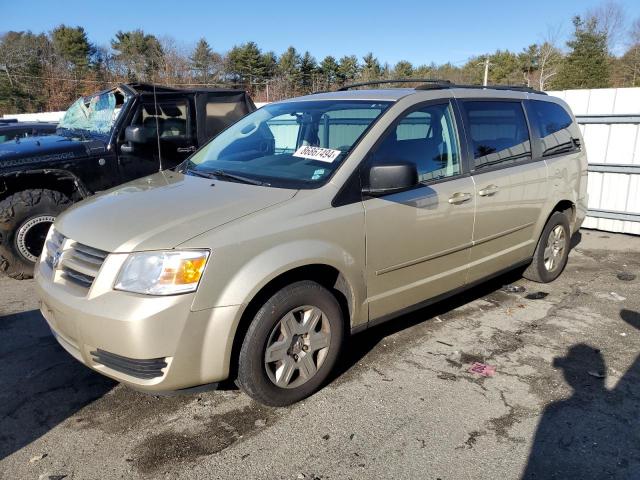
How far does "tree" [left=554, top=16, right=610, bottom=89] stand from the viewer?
39.8 meters

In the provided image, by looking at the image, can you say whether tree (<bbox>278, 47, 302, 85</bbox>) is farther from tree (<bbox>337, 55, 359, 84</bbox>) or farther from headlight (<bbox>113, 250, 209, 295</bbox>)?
headlight (<bbox>113, 250, 209, 295</bbox>)

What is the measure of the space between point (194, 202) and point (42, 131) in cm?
758

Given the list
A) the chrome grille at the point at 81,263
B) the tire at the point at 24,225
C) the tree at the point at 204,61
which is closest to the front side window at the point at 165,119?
the tire at the point at 24,225

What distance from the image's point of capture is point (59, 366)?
3484 millimetres

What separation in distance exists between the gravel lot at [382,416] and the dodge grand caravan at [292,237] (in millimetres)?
338

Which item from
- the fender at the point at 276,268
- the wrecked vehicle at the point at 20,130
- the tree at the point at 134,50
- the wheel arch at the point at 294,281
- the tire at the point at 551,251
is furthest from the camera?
the tree at the point at 134,50

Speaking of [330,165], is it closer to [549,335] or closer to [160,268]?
[160,268]

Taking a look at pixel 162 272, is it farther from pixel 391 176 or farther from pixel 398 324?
pixel 398 324

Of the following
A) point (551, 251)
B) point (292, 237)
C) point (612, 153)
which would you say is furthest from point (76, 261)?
point (612, 153)

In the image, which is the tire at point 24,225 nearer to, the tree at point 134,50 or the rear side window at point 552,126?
the rear side window at point 552,126

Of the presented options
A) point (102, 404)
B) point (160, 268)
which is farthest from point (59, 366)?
point (160, 268)

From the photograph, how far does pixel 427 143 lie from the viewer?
3672mm

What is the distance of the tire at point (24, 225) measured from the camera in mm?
5152

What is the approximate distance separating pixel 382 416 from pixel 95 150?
438 cm
